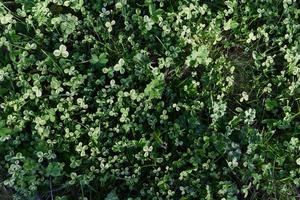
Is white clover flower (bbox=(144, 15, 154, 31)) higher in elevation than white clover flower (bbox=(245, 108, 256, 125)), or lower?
higher

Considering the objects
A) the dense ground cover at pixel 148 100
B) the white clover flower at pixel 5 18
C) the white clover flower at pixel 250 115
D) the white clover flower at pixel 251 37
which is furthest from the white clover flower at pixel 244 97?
the white clover flower at pixel 5 18

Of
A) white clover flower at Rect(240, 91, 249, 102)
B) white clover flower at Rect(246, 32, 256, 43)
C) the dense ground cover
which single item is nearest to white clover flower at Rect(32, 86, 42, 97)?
the dense ground cover

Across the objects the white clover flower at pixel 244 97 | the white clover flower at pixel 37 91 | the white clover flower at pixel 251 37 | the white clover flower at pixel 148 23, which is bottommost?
the white clover flower at pixel 244 97

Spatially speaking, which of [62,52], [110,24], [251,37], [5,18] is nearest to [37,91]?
[62,52]

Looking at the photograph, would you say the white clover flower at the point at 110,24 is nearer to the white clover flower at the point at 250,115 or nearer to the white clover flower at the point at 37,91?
the white clover flower at the point at 37,91

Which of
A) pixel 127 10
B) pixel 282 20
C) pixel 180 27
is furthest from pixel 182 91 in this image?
pixel 282 20

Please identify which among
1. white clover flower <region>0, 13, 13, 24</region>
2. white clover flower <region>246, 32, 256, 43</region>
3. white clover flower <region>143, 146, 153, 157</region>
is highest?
white clover flower <region>0, 13, 13, 24</region>

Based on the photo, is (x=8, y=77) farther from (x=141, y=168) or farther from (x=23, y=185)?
(x=141, y=168)

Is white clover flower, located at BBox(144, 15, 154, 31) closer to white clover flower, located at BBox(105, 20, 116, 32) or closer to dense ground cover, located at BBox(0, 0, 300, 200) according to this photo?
dense ground cover, located at BBox(0, 0, 300, 200)
